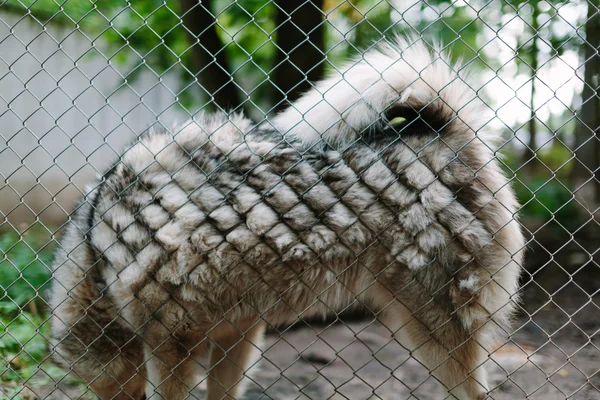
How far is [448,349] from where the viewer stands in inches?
116

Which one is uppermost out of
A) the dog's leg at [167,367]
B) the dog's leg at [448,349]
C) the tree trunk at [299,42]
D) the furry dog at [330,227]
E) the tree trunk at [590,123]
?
the tree trunk at [299,42]

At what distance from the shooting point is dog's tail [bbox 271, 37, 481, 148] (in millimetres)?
2826

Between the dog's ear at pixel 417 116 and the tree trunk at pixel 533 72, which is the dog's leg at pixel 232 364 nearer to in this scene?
the dog's ear at pixel 417 116

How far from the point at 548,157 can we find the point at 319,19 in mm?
8137

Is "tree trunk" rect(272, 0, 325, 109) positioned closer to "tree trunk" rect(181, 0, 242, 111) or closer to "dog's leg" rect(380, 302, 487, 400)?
"tree trunk" rect(181, 0, 242, 111)

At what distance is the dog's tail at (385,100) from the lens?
2826 mm

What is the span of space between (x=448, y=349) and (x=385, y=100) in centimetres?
139

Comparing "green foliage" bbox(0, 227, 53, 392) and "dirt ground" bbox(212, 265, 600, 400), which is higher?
"green foliage" bbox(0, 227, 53, 392)

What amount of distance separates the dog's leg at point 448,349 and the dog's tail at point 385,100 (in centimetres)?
102

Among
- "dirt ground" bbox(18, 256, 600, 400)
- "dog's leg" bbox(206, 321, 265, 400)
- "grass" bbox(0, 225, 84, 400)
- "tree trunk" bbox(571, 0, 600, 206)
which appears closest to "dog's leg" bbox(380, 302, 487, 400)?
"dirt ground" bbox(18, 256, 600, 400)

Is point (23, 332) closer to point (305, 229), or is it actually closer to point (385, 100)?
point (305, 229)

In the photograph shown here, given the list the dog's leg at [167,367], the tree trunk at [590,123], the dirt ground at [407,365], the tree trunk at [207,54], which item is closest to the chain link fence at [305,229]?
the dog's leg at [167,367]

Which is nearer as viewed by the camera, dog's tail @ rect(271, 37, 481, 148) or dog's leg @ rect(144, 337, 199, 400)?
dog's tail @ rect(271, 37, 481, 148)

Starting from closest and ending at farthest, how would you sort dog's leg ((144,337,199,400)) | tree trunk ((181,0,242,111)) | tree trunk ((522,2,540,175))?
tree trunk ((522,2,540,175)), dog's leg ((144,337,199,400)), tree trunk ((181,0,242,111))
